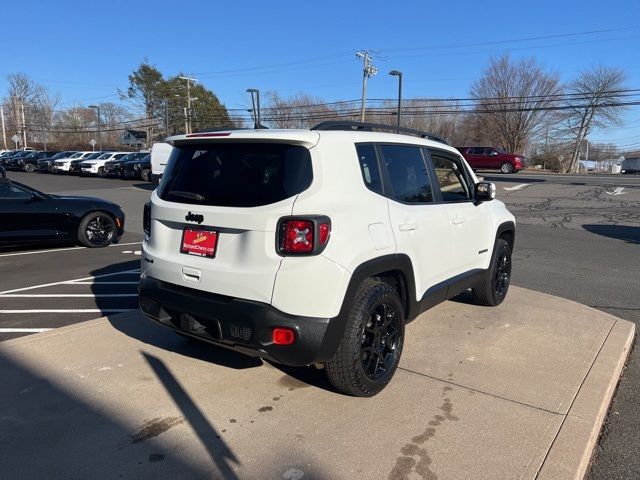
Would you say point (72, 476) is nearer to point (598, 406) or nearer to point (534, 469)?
point (534, 469)

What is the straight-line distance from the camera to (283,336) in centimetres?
302

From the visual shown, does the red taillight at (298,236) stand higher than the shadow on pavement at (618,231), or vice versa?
the red taillight at (298,236)

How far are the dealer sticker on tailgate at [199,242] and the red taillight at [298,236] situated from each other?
1.81ft

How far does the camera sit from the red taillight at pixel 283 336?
9.85 ft

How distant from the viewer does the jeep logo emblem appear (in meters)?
3.32

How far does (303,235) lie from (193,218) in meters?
0.85

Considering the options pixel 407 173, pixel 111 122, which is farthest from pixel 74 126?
pixel 407 173

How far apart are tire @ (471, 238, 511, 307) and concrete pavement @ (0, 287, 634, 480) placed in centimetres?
76

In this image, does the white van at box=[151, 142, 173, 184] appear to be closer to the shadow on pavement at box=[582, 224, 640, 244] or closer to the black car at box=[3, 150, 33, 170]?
the shadow on pavement at box=[582, 224, 640, 244]

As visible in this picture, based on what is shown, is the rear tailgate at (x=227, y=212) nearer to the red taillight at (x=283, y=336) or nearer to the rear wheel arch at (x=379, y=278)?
the red taillight at (x=283, y=336)

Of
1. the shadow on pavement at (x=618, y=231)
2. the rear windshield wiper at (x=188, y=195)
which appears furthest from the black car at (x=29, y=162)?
the rear windshield wiper at (x=188, y=195)

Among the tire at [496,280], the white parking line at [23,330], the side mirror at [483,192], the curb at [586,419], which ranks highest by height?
the side mirror at [483,192]

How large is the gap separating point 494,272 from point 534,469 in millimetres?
2943

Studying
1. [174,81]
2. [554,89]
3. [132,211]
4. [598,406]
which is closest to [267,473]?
[598,406]
